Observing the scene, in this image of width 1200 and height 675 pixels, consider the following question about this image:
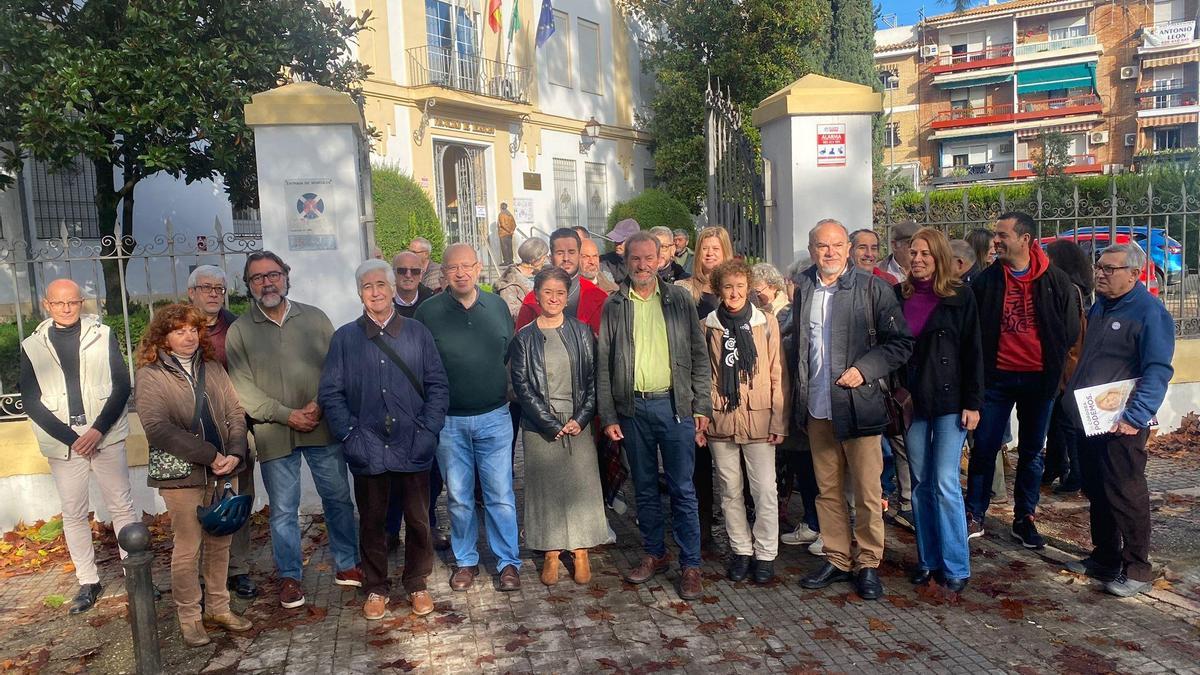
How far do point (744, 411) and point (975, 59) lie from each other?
51.8m

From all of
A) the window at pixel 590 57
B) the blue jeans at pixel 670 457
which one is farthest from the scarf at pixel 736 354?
the window at pixel 590 57

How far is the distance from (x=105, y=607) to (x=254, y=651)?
1.36m

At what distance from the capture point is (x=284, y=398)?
4789mm

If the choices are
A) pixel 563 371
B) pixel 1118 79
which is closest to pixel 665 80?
pixel 563 371

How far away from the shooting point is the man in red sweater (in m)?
5.47

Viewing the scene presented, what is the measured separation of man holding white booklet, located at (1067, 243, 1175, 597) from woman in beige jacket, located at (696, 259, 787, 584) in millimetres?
1606

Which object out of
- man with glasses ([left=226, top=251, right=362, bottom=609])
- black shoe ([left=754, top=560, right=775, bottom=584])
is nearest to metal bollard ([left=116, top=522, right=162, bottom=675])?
man with glasses ([left=226, top=251, right=362, bottom=609])

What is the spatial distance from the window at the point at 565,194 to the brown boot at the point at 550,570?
18615 millimetres

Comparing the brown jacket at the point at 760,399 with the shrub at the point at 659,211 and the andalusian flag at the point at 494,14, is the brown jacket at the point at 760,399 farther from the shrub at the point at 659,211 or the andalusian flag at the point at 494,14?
the andalusian flag at the point at 494,14

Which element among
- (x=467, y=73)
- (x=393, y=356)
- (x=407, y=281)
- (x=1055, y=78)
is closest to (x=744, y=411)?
(x=393, y=356)

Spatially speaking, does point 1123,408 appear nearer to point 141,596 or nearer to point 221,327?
point 141,596

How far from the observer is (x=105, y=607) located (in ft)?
16.5

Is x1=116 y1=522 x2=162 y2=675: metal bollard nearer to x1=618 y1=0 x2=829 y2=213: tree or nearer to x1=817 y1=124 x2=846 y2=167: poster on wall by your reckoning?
x1=817 y1=124 x2=846 y2=167: poster on wall

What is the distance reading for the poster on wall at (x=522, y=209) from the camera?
71.5 feet
